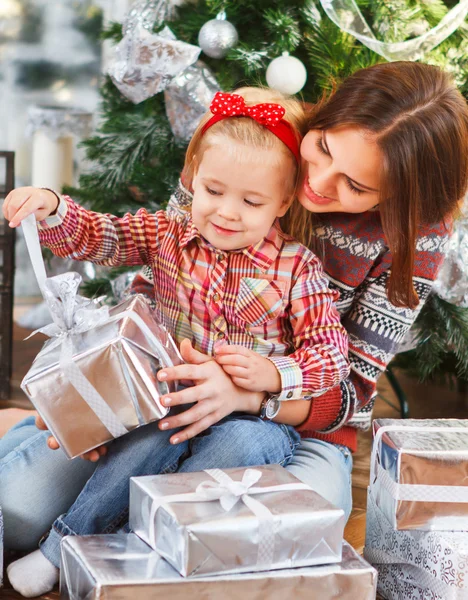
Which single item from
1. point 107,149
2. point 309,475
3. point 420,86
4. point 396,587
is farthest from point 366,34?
point 396,587

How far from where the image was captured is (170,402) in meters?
1.00

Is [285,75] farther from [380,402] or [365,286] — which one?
[380,402]

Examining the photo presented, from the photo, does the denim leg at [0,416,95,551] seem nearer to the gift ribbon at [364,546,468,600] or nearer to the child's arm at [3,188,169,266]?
the child's arm at [3,188,169,266]

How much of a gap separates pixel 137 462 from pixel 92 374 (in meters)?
0.16

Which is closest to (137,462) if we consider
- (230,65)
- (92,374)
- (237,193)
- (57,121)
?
(92,374)

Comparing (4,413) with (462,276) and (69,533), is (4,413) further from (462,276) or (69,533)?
Answer: (462,276)

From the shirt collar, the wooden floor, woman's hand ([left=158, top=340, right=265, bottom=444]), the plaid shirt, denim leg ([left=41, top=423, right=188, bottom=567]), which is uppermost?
the shirt collar

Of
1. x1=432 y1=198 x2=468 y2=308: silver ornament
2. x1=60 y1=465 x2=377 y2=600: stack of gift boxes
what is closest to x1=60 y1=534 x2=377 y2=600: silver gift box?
x1=60 y1=465 x2=377 y2=600: stack of gift boxes

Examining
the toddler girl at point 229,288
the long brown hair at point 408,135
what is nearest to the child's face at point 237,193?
the toddler girl at point 229,288

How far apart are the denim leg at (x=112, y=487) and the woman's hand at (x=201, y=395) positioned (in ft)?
0.14

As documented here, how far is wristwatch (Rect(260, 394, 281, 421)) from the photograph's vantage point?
1.13m

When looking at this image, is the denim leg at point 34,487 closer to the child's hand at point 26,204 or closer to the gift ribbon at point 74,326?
the gift ribbon at point 74,326

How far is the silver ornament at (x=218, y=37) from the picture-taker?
1566 mm

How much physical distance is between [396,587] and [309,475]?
0.63ft
